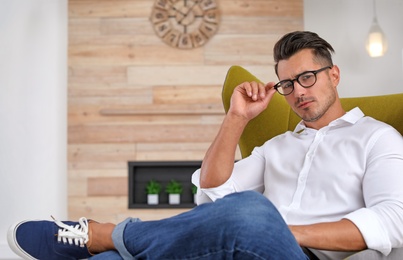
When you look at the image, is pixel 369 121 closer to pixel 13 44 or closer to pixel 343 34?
pixel 343 34

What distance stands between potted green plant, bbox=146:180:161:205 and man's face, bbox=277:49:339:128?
10.5ft

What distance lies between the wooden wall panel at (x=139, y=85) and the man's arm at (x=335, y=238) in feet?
11.6

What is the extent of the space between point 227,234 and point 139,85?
3.88m

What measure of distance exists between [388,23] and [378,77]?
49cm

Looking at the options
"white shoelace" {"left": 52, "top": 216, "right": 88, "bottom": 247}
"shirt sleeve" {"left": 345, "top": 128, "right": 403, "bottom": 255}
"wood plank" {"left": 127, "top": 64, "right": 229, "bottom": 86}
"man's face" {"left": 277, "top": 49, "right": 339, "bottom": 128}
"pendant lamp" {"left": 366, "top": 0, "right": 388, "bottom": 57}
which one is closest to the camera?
"shirt sleeve" {"left": 345, "top": 128, "right": 403, "bottom": 255}

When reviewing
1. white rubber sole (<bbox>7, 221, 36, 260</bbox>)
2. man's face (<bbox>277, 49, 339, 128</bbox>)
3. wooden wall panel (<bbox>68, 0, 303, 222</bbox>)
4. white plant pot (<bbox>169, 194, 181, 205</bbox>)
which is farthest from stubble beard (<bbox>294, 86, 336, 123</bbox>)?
white plant pot (<bbox>169, 194, 181, 205</bbox>)

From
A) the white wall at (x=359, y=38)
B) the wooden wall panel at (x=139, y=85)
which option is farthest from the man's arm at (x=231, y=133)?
the white wall at (x=359, y=38)

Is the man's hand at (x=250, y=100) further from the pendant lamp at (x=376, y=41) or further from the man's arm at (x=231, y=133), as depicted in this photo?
the pendant lamp at (x=376, y=41)

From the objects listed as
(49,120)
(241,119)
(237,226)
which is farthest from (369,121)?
(49,120)

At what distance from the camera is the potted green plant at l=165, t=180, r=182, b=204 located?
493 cm

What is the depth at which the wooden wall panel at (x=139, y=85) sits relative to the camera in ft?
16.3

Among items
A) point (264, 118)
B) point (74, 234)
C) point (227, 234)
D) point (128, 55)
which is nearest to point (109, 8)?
point (128, 55)

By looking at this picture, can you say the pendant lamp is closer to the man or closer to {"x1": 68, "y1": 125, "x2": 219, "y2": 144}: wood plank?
{"x1": 68, "y1": 125, "x2": 219, "y2": 144}: wood plank

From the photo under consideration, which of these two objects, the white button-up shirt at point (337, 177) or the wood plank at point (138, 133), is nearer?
the white button-up shirt at point (337, 177)
